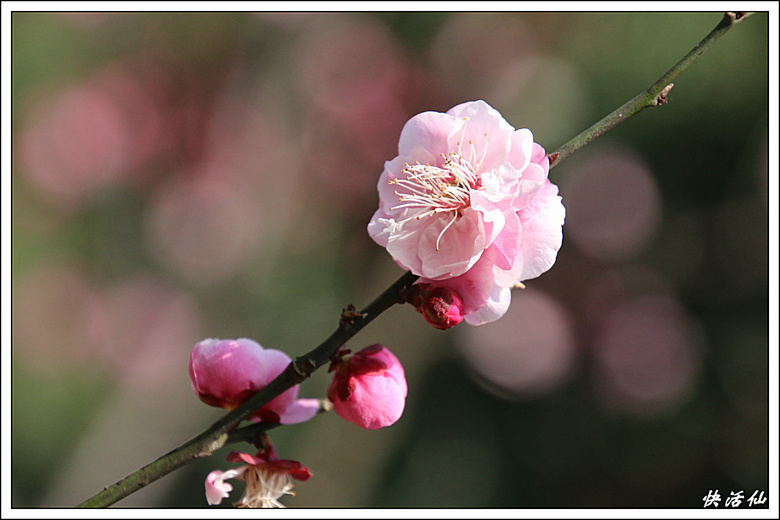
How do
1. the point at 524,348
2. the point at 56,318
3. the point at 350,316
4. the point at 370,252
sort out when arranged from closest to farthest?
the point at 350,316 < the point at 56,318 < the point at 370,252 < the point at 524,348

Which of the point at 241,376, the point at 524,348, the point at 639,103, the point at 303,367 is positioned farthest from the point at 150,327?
the point at 639,103

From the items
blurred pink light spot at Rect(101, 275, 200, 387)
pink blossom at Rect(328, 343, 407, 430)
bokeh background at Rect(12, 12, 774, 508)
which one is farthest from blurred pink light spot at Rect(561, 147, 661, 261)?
pink blossom at Rect(328, 343, 407, 430)

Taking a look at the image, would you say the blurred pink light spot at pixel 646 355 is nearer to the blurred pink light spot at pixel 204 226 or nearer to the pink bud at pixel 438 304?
the blurred pink light spot at pixel 204 226

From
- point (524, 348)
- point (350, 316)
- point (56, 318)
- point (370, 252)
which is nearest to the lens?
point (350, 316)

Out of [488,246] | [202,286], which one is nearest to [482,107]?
[488,246]

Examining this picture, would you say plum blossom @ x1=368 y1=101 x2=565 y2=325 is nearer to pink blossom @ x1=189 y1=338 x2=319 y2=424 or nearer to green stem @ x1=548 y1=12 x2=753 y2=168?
green stem @ x1=548 y1=12 x2=753 y2=168

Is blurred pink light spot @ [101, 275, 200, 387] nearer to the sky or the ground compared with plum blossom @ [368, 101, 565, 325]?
nearer to the ground

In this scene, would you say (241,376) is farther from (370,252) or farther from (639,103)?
(370,252)
